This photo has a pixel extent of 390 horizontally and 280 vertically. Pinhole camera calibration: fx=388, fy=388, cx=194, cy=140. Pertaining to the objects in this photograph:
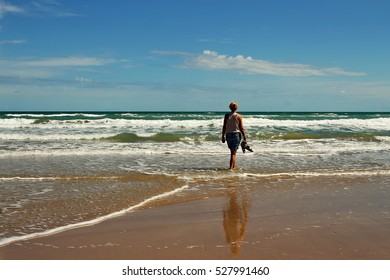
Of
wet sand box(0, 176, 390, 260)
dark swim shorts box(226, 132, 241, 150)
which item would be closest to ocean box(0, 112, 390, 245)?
wet sand box(0, 176, 390, 260)

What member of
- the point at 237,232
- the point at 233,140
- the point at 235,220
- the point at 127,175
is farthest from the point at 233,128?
the point at 237,232

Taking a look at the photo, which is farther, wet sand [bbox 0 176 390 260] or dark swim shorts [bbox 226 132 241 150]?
dark swim shorts [bbox 226 132 241 150]

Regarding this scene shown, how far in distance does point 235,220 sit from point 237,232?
588 millimetres

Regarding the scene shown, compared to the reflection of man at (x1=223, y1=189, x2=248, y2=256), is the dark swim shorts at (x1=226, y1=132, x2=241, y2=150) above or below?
above

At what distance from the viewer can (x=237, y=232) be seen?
475 centimetres

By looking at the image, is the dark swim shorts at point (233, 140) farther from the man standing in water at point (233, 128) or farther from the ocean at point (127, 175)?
the ocean at point (127, 175)

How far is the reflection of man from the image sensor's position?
14.3 ft

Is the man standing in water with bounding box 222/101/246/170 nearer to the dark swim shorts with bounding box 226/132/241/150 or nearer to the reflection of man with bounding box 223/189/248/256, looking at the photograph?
the dark swim shorts with bounding box 226/132/241/150

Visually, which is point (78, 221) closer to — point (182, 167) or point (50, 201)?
point (50, 201)

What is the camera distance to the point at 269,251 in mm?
4062

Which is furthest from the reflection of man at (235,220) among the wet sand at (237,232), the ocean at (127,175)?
the ocean at (127,175)

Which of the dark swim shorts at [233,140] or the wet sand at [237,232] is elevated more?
the dark swim shorts at [233,140]

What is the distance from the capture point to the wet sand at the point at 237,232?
402 centimetres
